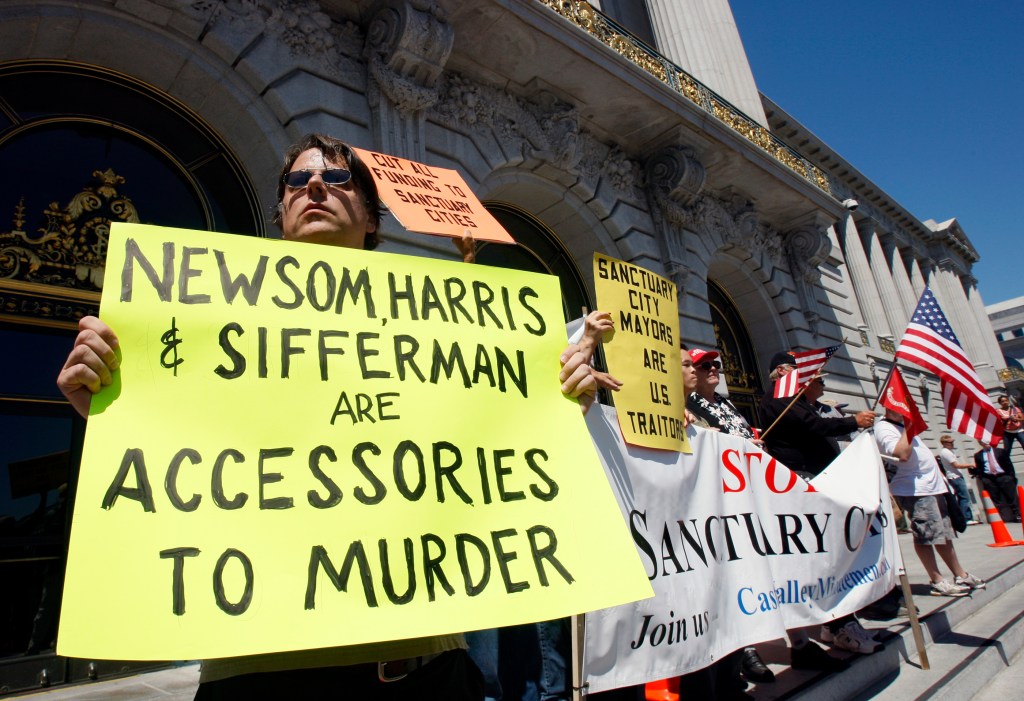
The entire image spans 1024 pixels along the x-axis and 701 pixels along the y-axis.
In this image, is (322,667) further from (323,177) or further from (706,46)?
(706,46)

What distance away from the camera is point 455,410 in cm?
155

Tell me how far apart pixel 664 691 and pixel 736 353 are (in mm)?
11180

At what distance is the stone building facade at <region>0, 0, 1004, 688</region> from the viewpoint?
197 inches

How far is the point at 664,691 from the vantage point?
124 inches

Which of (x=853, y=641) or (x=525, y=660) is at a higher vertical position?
(x=525, y=660)

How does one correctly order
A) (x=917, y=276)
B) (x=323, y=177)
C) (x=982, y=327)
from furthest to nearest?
(x=982, y=327) → (x=917, y=276) → (x=323, y=177)

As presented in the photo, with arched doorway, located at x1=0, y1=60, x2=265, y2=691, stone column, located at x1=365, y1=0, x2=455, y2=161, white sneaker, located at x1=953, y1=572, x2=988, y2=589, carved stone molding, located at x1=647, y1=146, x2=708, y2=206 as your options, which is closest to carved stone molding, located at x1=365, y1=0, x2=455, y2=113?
stone column, located at x1=365, y1=0, x2=455, y2=161

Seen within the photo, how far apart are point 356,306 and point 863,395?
16.2 metres

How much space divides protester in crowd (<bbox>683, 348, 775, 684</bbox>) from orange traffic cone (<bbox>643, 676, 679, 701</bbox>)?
660 millimetres

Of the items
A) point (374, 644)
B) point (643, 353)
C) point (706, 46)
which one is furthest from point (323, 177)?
point (706, 46)

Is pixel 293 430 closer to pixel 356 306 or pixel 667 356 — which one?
pixel 356 306

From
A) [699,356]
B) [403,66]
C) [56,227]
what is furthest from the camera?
[403,66]

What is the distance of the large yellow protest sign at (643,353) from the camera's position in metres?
2.47

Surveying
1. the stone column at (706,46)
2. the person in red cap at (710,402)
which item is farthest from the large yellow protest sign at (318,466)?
the stone column at (706,46)
